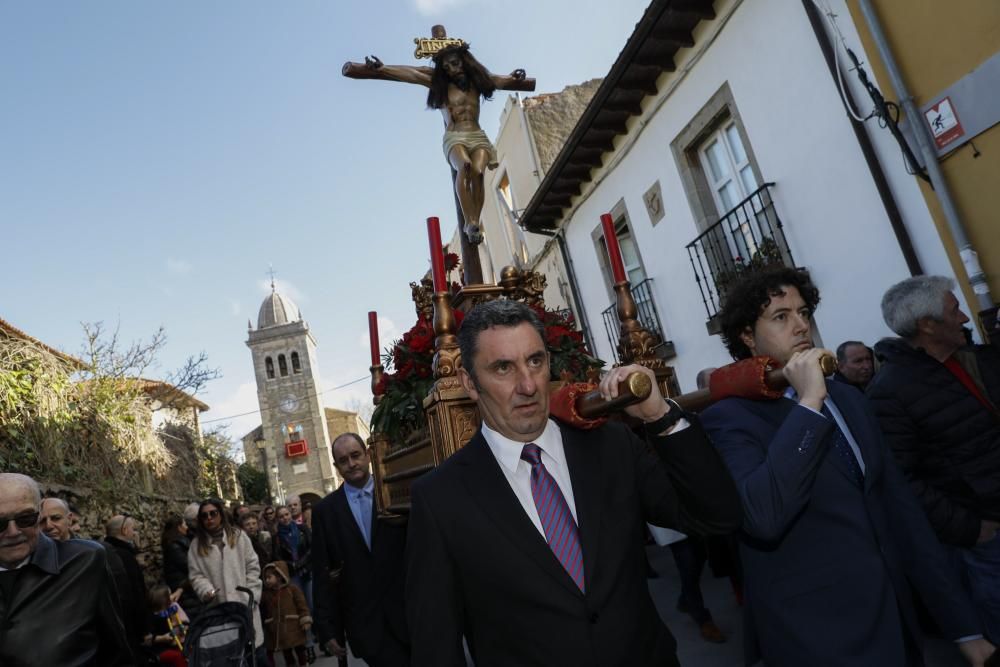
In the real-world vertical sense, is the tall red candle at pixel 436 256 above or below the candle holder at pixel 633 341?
above

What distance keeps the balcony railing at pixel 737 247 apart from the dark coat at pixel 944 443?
4171 mm

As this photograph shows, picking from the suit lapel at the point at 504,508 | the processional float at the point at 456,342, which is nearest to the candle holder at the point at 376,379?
the processional float at the point at 456,342

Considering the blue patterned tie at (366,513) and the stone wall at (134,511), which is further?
the stone wall at (134,511)

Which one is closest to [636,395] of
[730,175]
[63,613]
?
[63,613]

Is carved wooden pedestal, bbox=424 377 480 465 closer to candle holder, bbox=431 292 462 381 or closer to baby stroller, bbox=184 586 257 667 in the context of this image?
candle holder, bbox=431 292 462 381

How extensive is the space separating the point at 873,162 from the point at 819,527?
4.92 metres

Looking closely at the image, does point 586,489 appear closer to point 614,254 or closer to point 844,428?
point 844,428

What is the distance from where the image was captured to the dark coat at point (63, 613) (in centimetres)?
216

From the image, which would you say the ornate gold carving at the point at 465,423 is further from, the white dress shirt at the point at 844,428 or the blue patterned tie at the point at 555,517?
the white dress shirt at the point at 844,428

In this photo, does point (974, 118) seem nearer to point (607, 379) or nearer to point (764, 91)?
point (764, 91)

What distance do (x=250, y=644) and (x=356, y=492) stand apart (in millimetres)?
2029

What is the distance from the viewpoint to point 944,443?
8.35 ft

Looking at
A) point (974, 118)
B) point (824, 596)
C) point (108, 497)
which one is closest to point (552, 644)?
point (824, 596)

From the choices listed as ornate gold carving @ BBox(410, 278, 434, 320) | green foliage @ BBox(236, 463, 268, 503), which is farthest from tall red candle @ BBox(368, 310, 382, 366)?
green foliage @ BBox(236, 463, 268, 503)
